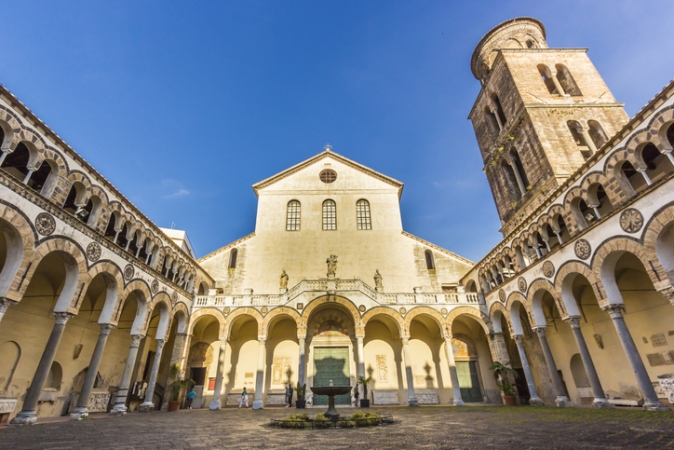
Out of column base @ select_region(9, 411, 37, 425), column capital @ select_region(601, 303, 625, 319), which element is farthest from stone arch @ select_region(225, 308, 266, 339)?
column capital @ select_region(601, 303, 625, 319)

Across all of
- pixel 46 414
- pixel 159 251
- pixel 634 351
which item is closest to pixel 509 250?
pixel 634 351

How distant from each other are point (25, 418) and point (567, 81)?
95.8ft

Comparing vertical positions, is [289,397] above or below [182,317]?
below

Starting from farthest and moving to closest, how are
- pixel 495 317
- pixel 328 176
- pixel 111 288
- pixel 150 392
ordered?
pixel 328 176
pixel 495 317
pixel 150 392
pixel 111 288

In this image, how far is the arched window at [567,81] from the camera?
19.5 meters

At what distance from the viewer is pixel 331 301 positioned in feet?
55.8

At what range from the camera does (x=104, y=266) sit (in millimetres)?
11375

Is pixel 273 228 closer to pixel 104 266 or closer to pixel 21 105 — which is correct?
pixel 104 266

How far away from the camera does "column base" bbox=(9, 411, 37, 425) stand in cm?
831

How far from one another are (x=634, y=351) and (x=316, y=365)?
1352 centimetres

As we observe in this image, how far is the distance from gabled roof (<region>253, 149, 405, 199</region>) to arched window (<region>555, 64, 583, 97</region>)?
11.9 metres

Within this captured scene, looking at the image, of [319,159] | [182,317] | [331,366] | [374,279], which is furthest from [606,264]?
[319,159]

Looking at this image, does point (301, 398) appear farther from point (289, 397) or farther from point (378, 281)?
point (378, 281)

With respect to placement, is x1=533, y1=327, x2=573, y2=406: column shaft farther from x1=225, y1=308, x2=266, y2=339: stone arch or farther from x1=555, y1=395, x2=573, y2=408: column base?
x1=225, y1=308, x2=266, y2=339: stone arch
